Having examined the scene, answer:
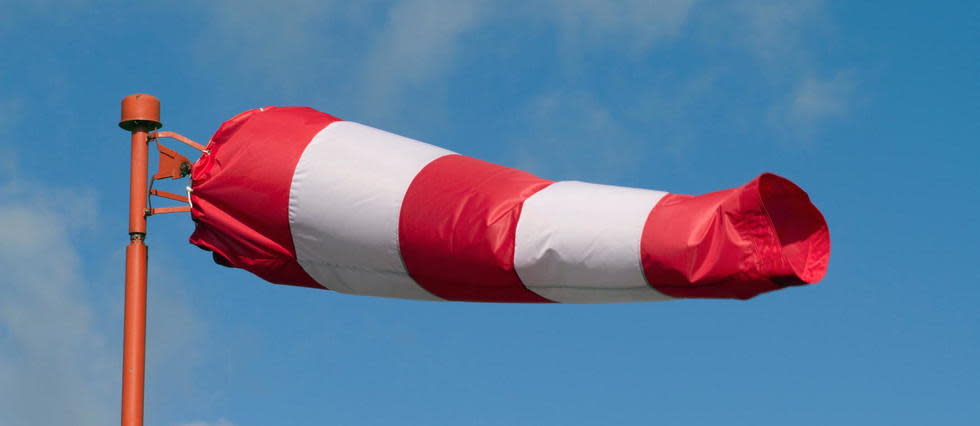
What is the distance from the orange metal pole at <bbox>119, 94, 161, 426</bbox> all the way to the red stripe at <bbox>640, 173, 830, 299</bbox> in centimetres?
451

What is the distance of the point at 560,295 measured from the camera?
37.3 feet

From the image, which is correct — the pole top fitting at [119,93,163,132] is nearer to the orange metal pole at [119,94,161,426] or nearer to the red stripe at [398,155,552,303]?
the orange metal pole at [119,94,161,426]

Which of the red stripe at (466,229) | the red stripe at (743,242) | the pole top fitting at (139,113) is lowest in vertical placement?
the red stripe at (743,242)

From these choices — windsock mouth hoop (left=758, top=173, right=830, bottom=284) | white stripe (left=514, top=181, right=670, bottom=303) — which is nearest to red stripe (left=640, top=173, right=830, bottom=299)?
windsock mouth hoop (left=758, top=173, right=830, bottom=284)

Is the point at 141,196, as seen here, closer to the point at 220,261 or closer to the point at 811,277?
the point at 220,261

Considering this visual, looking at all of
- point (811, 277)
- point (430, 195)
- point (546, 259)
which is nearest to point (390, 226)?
point (430, 195)

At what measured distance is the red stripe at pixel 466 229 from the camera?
37.6 feet

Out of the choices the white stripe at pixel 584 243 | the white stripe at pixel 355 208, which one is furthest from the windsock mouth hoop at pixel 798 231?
the white stripe at pixel 355 208

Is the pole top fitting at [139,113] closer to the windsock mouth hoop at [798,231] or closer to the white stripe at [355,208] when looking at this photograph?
the white stripe at [355,208]

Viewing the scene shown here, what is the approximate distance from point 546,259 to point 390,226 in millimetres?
1435

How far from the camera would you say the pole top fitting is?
42.6ft

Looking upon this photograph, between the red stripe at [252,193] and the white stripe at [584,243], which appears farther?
the red stripe at [252,193]

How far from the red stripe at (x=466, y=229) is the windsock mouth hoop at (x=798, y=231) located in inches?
82.2

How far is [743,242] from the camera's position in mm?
10125
